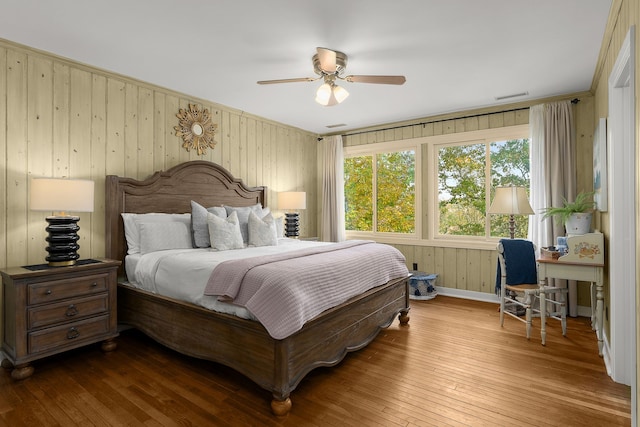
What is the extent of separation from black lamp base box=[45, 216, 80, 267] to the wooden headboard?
54 centimetres

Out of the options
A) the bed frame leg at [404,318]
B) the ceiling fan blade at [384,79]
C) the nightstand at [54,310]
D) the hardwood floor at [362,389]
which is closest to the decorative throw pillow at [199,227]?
the nightstand at [54,310]

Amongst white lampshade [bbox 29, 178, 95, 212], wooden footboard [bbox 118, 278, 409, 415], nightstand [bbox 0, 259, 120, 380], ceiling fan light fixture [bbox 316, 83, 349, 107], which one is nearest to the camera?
wooden footboard [bbox 118, 278, 409, 415]

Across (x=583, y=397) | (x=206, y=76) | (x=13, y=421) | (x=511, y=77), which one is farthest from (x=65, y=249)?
(x=511, y=77)

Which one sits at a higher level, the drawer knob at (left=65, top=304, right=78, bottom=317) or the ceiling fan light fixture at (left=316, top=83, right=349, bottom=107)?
the ceiling fan light fixture at (left=316, top=83, right=349, bottom=107)

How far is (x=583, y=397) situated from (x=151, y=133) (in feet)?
14.7

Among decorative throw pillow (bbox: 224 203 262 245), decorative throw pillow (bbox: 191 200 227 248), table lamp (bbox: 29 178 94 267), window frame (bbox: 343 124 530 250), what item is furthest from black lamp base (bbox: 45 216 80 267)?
window frame (bbox: 343 124 530 250)

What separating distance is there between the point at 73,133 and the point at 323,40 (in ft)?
8.05

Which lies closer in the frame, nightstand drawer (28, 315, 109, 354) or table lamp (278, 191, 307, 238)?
nightstand drawer (28, 315, 109, 354)

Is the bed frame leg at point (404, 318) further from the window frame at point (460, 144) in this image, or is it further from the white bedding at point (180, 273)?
the window frame at point (460, 144)

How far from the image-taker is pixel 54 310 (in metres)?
2.68

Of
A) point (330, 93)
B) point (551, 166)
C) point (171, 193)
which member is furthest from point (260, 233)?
point (551, 166)

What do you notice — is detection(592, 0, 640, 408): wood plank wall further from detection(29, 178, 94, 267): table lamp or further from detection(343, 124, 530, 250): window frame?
detection(29, 178, 94, 267): table lamp

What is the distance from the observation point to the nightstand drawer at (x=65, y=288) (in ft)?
8.47

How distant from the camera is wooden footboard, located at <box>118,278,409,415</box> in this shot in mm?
2168
